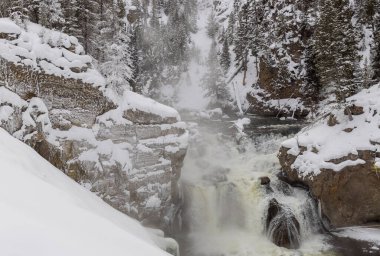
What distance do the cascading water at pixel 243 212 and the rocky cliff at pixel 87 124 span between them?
87.8 inches

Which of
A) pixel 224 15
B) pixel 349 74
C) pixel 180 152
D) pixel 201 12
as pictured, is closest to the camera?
pixel 180 152

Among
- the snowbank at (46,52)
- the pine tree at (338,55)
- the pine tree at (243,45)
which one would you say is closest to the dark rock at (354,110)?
the pine tree at (338,55)

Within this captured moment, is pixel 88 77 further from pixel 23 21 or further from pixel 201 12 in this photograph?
pixel 201 12

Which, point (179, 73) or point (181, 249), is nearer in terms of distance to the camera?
point (181, 249)

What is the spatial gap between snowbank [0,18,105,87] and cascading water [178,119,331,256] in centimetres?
983

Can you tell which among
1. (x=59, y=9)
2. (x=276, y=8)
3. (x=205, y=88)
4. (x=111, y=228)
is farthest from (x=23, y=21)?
(x=276, y=8)

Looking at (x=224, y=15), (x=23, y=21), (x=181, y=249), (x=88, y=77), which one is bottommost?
(x=181, y=249)

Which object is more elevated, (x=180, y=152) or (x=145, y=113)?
(x=145, y=113)

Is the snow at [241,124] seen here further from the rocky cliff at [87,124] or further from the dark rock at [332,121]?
the rocky cliff at [87,124]

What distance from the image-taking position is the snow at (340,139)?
19.8 metres

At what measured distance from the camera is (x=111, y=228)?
20.5 ft

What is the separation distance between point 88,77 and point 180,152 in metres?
6.72

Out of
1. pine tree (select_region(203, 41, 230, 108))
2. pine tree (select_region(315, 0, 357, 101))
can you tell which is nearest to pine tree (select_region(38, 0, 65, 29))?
pine tree (select_region(315, 0, 357, 101))

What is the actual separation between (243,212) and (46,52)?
14457mm
